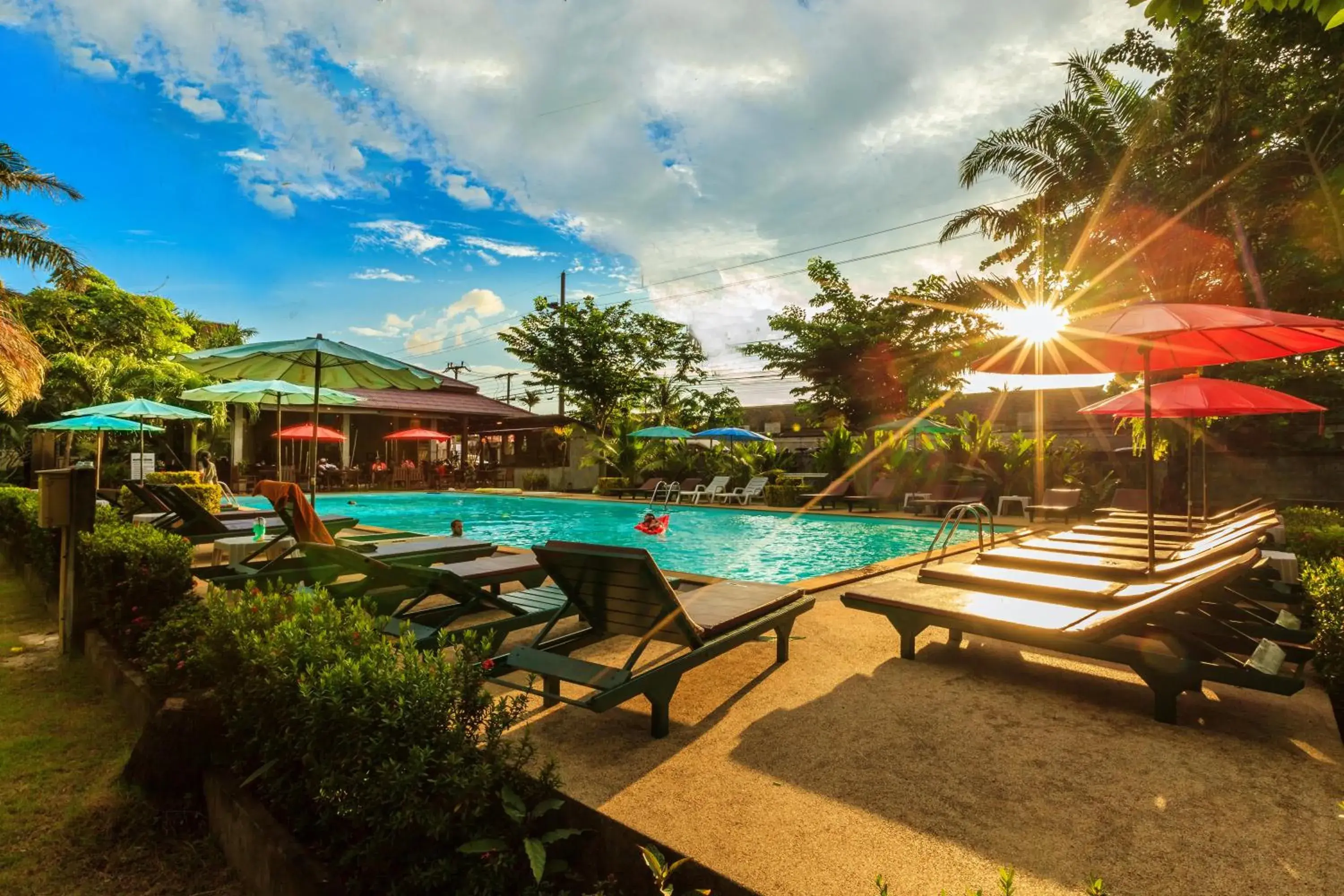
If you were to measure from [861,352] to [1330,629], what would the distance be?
24601 mm

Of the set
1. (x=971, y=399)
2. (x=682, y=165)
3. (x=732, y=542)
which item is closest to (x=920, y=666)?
(x=732, y=542)

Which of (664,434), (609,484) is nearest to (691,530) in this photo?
(664,434)

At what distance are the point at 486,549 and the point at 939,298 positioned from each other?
17.6 meters

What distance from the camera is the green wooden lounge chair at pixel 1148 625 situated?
325cm

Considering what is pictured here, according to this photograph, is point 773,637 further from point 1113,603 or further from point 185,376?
point 185,376

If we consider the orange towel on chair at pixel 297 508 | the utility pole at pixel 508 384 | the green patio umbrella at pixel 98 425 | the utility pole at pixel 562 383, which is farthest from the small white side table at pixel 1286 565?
the utility pole at pixel 508 384

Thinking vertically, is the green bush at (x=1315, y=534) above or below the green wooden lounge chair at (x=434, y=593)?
above

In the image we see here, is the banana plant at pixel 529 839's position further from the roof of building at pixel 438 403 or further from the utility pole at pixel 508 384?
the utility pole at pixel 508 384

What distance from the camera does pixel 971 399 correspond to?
3994 centimetres

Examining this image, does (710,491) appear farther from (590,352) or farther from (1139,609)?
(1139,609)

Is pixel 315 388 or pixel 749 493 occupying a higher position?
pixel 315 388

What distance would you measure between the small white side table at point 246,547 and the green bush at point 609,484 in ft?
50.1

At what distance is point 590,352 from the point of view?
26953 millimetres

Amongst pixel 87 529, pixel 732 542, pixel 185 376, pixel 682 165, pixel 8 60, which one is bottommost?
pixel 732 542
